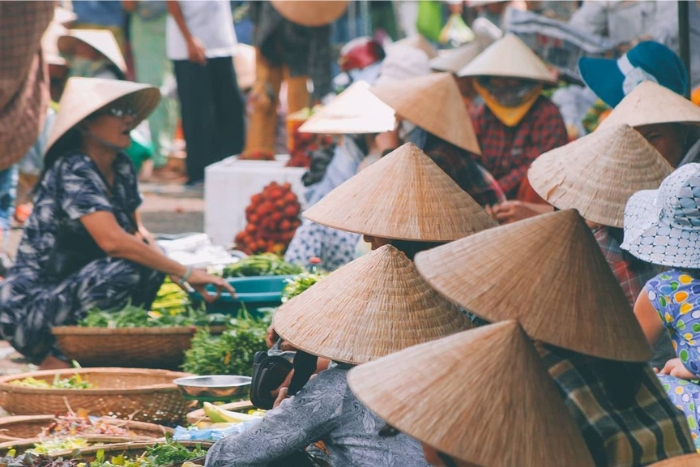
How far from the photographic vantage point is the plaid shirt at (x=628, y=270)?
400cm

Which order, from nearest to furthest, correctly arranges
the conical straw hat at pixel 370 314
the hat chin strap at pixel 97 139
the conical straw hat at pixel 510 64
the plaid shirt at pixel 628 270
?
the conical straw hat at pixel 370 314 < the plaid shirt at pixel 628 270 < the hat chin strap at pixel 97 139 < the conical straw hat at pixel 510 64

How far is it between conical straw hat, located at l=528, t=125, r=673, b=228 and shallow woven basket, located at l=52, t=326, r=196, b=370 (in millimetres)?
1949

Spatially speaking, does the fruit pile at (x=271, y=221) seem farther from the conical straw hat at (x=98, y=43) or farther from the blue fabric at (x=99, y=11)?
the blue fabric at (x=99, y=11)

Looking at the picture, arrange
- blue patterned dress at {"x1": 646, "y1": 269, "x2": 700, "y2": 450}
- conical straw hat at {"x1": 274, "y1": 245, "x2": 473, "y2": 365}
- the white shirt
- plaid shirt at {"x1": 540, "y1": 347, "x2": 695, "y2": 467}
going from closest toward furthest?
plaid shirt at {"x1": 540, "y1": 347, "x2": 695, "y2": 467} → conical straw hat at {"x1": 274, "y1": 245, "x2": 473, "y2": 365} → blue patterned dress at {"x1": 646, "y1": 269, "x2": 700, "y2": 450} → the white shirt

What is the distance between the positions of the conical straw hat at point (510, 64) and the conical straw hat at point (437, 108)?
143 cm

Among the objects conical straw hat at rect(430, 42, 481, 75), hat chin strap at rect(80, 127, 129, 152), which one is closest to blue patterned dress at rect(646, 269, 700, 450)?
hat chin strap at rect(80, 127, 129, 152)

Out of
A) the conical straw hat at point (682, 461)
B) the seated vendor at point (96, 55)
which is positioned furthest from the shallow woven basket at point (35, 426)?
the seated vendor at point (96, 55)

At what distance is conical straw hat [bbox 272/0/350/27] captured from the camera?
8781 mm

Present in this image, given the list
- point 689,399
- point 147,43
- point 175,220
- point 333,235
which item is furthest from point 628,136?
point 147,43

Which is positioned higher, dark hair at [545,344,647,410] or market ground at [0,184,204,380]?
dark hair at [545,344,647,410]

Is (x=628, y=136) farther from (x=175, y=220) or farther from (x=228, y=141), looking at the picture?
(x=228, y=141)

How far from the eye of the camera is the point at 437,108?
5.10 meters

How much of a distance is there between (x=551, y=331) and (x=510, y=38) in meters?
4.79

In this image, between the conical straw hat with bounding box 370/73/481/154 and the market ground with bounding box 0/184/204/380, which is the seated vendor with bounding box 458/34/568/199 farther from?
the market ground with bounding box 0/184/204/380
